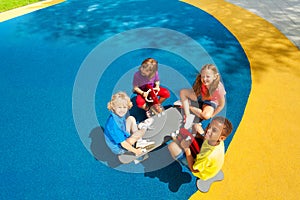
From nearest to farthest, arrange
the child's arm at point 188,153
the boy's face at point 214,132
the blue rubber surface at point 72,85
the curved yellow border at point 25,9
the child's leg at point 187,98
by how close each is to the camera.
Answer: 1. the boy's face at point 214,132
2. the child's arm at point 188,153
3. the blue rubber surface at point 72,85
4. the child's leg at point 187,98
5. the curved yellow border at point 25,9

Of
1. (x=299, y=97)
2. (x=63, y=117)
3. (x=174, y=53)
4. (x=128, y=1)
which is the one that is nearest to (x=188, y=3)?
(x=128, y=1)

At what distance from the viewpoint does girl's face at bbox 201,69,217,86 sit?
3.66 m

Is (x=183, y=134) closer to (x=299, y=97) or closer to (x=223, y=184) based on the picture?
(x=223, y=184)

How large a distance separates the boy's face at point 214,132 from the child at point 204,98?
42.2 inches

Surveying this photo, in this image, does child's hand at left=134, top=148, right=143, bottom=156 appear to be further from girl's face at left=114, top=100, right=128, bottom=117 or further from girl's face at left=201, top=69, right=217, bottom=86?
girl's face at left=201, top=69, right=217, bottom=86

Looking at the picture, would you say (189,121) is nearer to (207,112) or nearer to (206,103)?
(207,112)

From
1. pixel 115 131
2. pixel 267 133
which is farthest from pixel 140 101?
pixel 267 133

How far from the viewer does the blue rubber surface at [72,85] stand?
3.34m

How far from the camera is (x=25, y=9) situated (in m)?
9.54

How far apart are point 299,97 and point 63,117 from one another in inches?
184

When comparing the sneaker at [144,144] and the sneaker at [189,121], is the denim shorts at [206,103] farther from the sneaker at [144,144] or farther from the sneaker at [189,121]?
the sneaker at [144,144]

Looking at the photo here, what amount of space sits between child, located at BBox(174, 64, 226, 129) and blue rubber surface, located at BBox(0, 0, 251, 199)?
539 mm

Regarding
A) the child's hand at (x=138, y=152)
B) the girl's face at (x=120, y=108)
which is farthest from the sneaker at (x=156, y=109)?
the girl's face at (x=120, y=108)

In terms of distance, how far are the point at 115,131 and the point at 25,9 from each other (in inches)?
351
